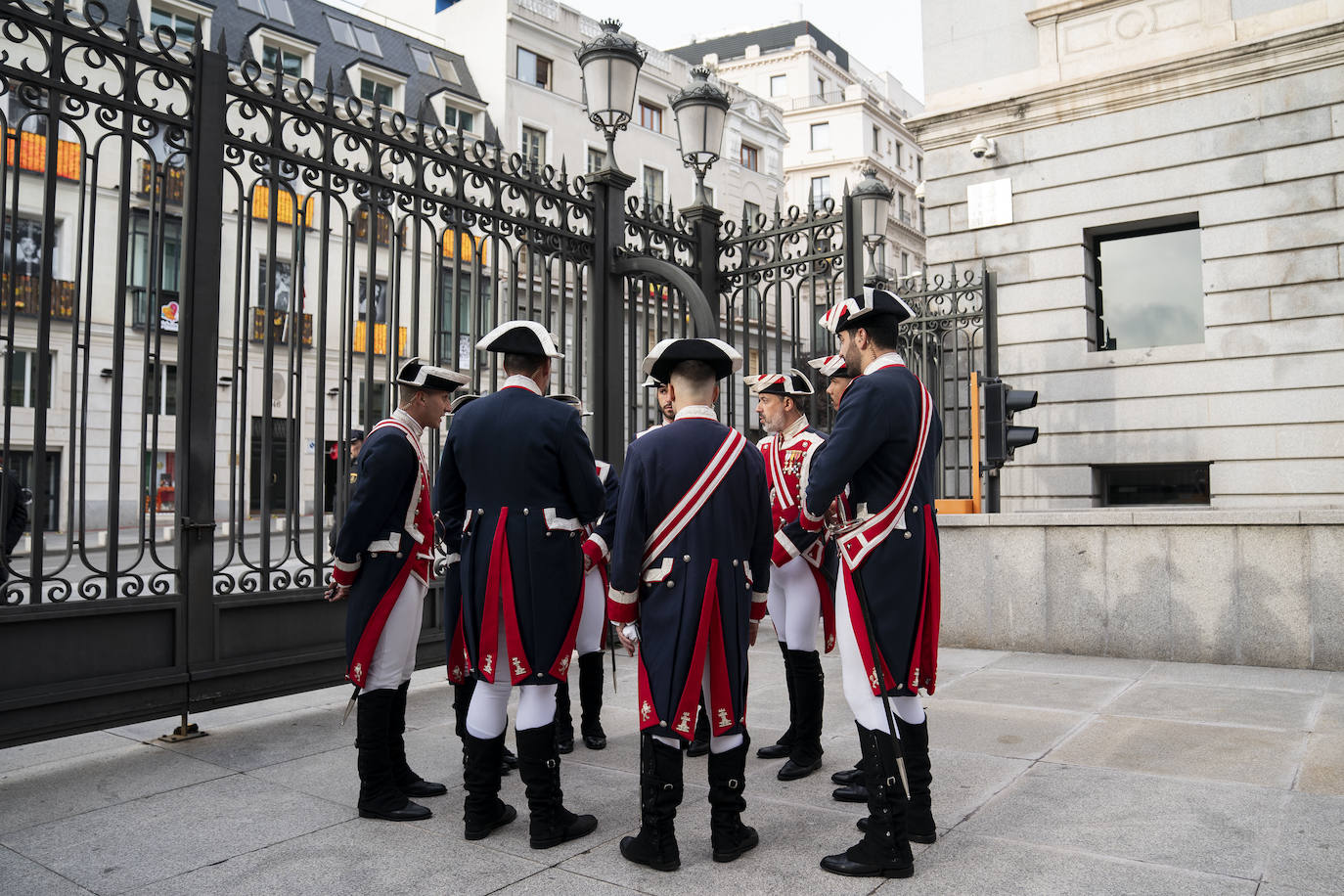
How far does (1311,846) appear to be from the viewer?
12.7 feet

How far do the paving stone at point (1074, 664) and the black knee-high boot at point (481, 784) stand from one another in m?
5.23

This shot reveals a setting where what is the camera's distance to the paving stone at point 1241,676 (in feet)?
23.8

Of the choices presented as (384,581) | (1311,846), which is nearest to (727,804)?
(384,581)

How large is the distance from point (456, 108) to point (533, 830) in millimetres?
30716

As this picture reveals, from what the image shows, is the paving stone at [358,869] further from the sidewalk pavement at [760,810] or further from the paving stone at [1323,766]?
the paving stone at [1323,766]

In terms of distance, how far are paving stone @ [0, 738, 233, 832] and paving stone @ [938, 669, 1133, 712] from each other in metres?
4.92

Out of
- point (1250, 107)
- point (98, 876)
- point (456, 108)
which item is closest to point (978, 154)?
point (1250, 107)

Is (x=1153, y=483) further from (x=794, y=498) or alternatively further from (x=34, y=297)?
(x=34, y=297)

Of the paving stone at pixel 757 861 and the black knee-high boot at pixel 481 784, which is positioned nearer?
the paving stone at pixel 757 861

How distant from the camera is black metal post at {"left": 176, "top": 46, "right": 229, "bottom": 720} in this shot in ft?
18.5

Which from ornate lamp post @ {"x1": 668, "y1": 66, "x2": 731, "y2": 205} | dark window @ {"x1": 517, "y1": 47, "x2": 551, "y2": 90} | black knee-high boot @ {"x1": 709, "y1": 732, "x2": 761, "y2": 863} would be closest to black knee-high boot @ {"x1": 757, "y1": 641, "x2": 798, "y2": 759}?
black knee-high boot @ {"x1": 709, "y1": 732, "x2": 761, "y2": 863}

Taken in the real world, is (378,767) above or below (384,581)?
below

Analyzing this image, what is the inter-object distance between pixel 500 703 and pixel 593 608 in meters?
1.49

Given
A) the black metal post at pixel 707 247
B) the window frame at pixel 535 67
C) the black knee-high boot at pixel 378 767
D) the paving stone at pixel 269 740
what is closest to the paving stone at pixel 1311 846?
the black knee-high boot at pixel 378 767
